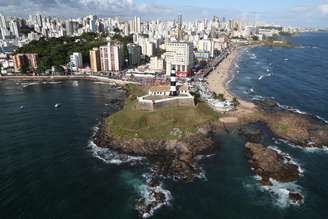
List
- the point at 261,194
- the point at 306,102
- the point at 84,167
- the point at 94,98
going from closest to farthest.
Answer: the point at 261,194, the point at 84,167, the point at 306,102, the point at 94,98

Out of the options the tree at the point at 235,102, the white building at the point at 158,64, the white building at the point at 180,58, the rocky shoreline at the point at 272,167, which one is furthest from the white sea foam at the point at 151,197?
the white building at the point at 158,64

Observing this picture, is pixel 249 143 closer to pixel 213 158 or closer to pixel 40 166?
pixel 213 158

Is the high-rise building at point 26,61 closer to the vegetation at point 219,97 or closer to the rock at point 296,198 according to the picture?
the vegetation at point 219,97

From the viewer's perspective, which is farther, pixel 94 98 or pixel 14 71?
pixel 14 71

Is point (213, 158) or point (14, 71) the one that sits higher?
point (14, 71)

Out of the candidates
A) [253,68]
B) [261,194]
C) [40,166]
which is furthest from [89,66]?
[261,194]

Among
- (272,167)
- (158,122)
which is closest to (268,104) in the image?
(158,122)

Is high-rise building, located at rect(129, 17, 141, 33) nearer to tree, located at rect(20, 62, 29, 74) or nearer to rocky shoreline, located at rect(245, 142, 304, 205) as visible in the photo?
tree, located at rect(20, 62, 29, 74)

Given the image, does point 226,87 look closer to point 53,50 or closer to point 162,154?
point 162,154

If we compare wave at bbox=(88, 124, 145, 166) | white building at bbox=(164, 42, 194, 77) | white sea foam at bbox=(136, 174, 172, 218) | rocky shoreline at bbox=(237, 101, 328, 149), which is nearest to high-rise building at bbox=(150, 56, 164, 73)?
white building at bbox=(164, 42, 194, 77)
